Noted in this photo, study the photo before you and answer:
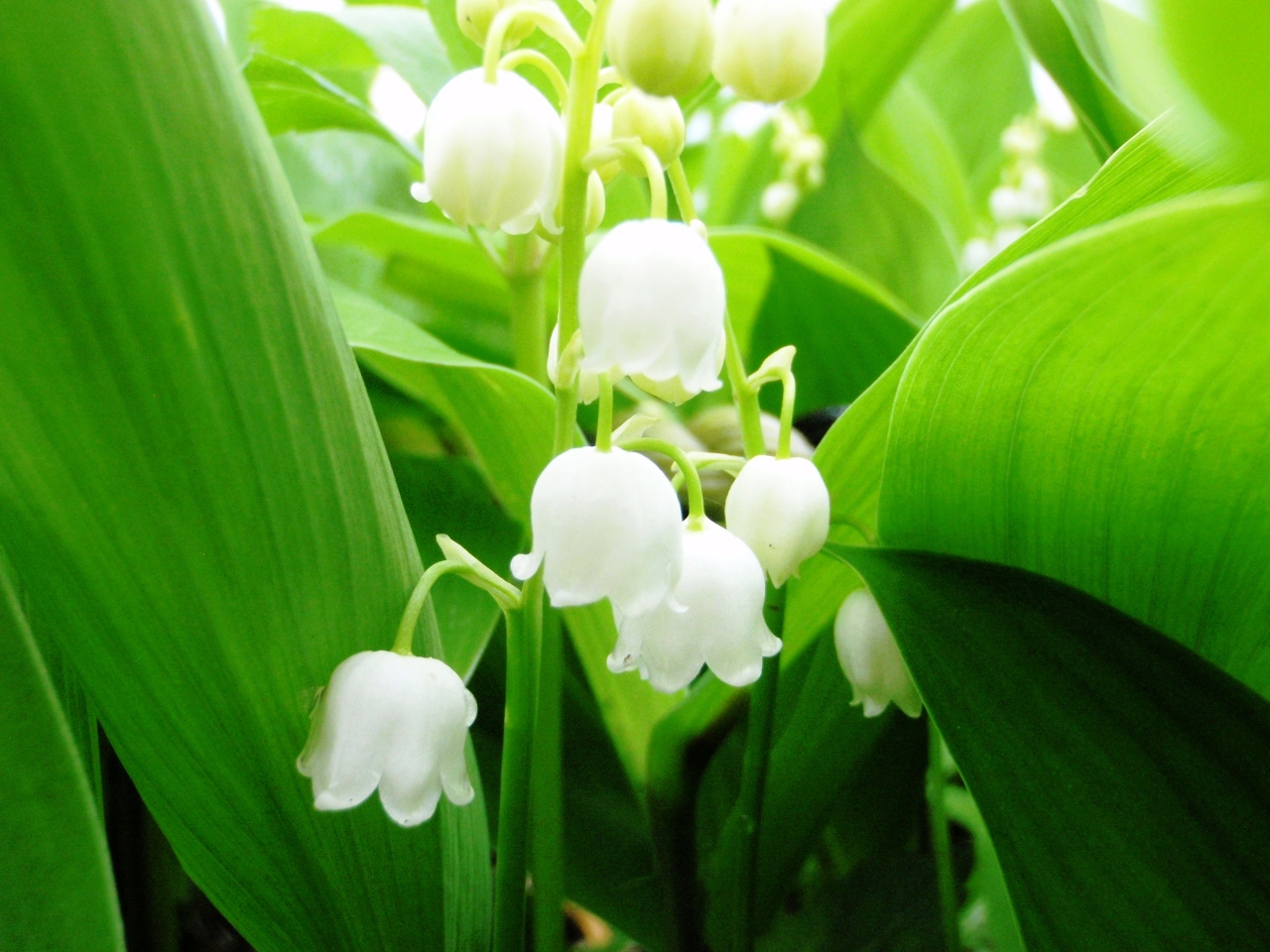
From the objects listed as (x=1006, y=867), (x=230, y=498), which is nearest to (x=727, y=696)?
(x=1006, y=867)

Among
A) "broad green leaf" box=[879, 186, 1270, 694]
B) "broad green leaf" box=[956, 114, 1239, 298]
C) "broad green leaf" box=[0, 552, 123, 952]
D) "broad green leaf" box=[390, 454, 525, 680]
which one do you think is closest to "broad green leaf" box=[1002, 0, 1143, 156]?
"broad green leaf" box=[956, 114, 1239, 298]

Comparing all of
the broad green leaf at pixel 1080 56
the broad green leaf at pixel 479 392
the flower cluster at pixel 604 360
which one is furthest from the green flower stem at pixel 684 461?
the broad green leaf at pixel 1080 56

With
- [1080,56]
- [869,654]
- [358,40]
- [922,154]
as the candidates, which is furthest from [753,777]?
[922,154]

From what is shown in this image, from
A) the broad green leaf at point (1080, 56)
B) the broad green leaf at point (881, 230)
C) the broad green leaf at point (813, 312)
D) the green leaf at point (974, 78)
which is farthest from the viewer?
the green leaf at point (974, 78)

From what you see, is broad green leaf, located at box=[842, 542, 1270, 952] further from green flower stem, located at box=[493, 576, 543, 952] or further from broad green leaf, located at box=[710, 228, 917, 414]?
broad green leaf, located at box=[710, 228, 917, 414]

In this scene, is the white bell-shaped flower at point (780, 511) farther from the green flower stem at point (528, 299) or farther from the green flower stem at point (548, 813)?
the green flower stem at point (528, 299)
